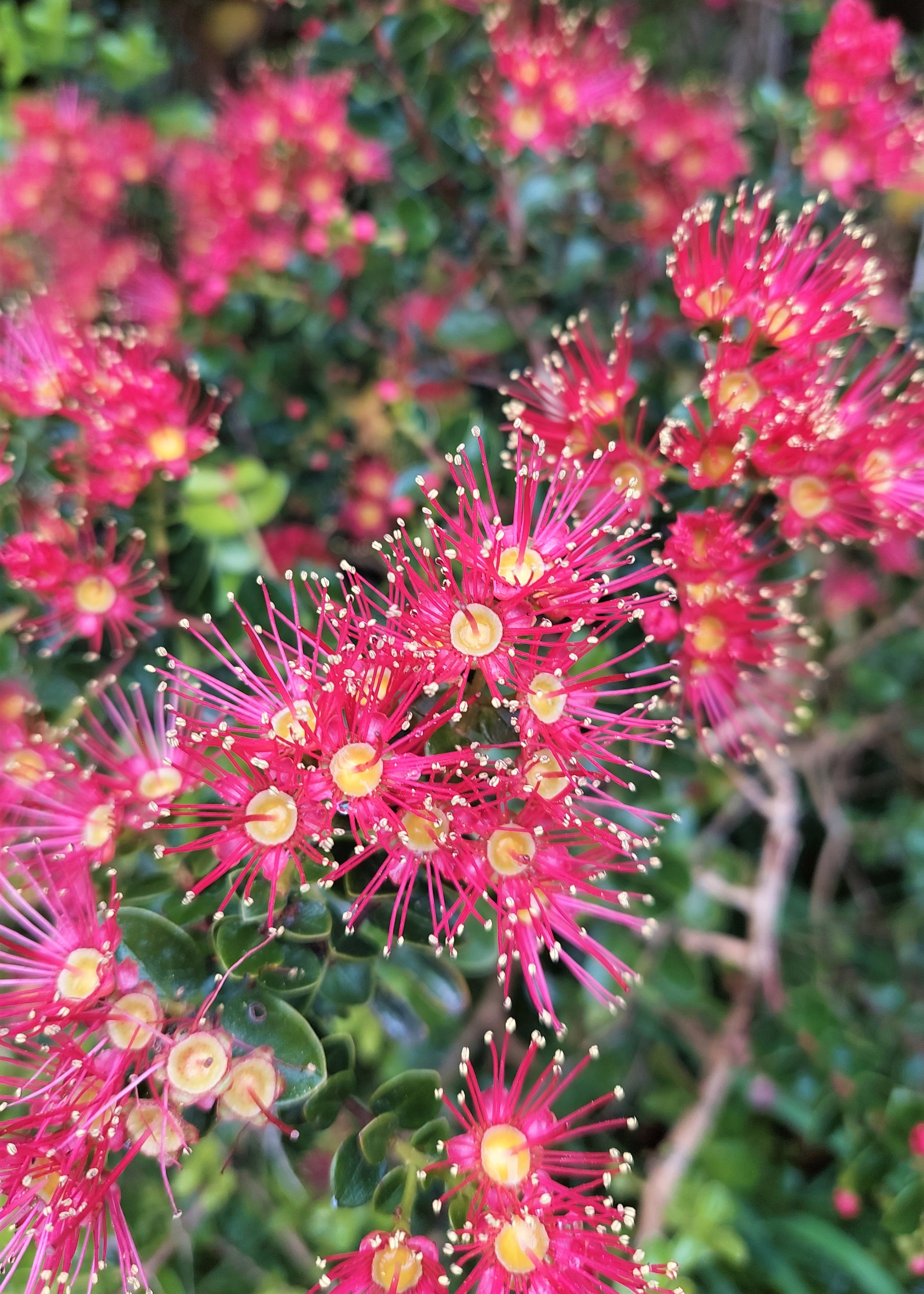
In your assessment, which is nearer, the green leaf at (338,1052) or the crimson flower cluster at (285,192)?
the green leaf at (338,1052)

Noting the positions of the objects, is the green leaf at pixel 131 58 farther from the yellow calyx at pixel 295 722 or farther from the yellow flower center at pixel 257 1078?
the yellow flower center at pixel 257 1078

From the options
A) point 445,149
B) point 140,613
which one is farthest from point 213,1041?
point 445,149

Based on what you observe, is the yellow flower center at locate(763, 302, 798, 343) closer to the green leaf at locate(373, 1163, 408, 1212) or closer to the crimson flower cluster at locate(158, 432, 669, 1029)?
the crimson flower cluster at locate(158, 432, 669, 1029)

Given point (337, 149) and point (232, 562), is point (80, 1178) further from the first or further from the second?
point (337, 149)

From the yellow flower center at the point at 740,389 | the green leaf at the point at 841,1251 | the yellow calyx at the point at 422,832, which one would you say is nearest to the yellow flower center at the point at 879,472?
the yellow flower center at the point at 740,389

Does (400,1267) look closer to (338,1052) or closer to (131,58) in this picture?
(338,1052)

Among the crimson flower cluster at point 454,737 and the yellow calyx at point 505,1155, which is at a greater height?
the crimson flower cluster at point 454,737
